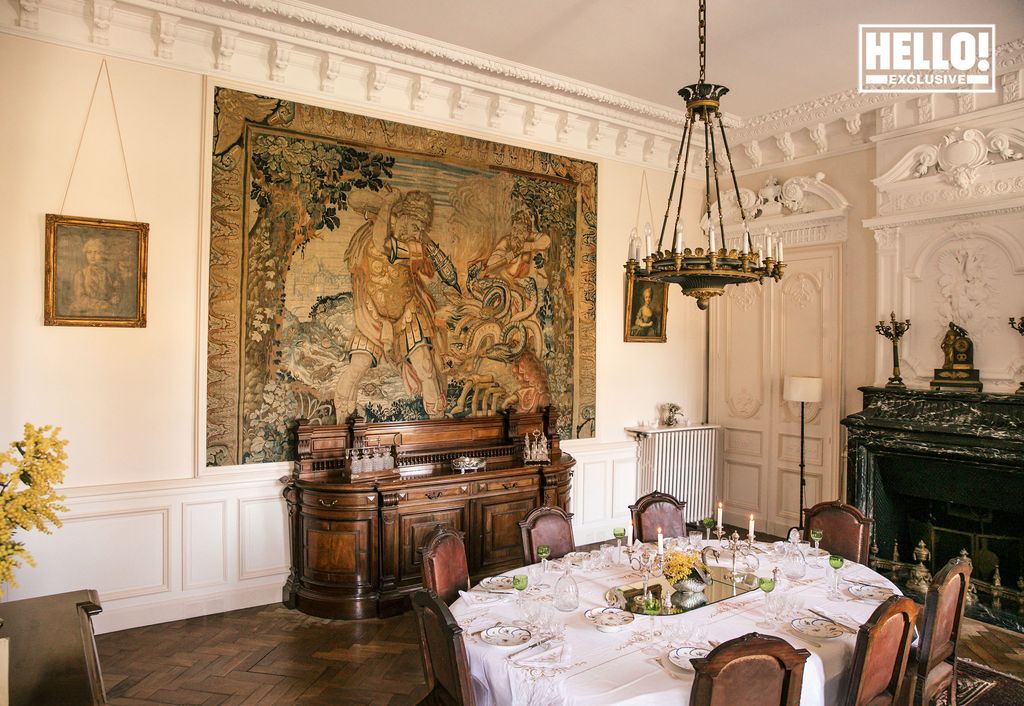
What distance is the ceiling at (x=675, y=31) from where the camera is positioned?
14.9 ft

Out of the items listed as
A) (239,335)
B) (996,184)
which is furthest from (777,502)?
(239,335)

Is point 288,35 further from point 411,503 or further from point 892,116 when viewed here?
point 892,116

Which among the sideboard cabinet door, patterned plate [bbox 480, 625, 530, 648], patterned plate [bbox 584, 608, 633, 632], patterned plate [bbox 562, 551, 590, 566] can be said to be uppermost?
patterned plate [bbox 562, 551, 590, 566]

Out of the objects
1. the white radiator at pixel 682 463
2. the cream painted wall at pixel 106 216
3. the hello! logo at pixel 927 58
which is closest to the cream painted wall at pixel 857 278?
the hello! logo at pixel 927 58

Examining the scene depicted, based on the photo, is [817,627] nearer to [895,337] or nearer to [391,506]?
[391,506]

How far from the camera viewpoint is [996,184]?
530 cm

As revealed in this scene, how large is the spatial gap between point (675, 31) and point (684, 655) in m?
4.30

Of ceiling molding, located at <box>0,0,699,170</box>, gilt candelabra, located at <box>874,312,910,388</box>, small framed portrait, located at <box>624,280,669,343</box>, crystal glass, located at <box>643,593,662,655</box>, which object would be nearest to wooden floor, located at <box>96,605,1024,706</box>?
crystal glass, located at <box>643,593,662,655</box>

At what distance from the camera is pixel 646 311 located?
23.5ft

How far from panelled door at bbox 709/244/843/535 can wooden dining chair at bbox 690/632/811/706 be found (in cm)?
466

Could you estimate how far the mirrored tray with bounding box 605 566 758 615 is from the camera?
315 centimetres

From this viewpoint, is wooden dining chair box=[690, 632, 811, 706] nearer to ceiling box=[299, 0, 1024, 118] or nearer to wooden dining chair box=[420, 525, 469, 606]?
wooden dining chair box=[420, 525, 469, 606]

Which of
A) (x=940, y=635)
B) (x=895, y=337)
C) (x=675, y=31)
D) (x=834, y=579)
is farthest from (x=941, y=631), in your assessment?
(x=675, y=31)

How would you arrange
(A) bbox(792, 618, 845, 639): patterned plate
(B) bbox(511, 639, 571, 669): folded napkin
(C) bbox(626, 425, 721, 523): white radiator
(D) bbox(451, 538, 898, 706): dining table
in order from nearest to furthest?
(D) bbox(451, 538, 898, 706): dining table
(B) bbox(511, 639, 571, 669): folded napkin
(A) bbox(792, 618, 845, 639): patterned plate
(C) bbox(626, 425, 721, 523): white radiator
